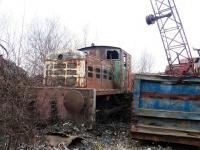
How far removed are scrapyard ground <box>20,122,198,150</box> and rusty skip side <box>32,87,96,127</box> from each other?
0.24 m

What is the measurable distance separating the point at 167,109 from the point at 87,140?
1.98 meters

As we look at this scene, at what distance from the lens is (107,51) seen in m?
12.3

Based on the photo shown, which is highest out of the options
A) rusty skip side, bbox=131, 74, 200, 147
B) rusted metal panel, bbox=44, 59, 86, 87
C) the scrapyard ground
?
rusted metal panel, bbox=44, 59, 86, 87

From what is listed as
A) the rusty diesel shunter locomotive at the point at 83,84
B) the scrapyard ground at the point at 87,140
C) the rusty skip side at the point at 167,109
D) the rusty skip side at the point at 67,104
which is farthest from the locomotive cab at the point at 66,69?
the rusty skip side at the point at 167,109

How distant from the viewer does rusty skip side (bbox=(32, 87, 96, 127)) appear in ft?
29.1

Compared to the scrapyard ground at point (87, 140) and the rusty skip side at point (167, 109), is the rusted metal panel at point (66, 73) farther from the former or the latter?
the rusty skip side at point (167, 109)

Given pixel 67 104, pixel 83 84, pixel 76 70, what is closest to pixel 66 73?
pixel 76 70

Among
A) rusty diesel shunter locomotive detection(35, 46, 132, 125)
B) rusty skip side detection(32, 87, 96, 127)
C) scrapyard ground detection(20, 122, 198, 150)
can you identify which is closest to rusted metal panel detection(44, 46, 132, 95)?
rusty diesel shunter locomotive detection(35, 46, 132, 125)

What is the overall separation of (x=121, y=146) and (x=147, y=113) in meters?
0.95

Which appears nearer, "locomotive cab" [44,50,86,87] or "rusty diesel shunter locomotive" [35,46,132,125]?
"rusty diesel shunter locomotive" [35,46,132,125]

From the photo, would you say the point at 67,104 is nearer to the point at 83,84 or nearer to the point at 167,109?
the point at 83,84

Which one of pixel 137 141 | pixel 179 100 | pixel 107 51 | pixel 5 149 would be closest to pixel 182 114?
pixel 179 100

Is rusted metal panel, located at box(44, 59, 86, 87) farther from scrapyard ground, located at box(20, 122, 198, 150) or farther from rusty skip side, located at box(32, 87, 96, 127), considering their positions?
scrapyard ground, located at box(20, 122, 198, 150)

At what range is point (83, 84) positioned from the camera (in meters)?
9.98
